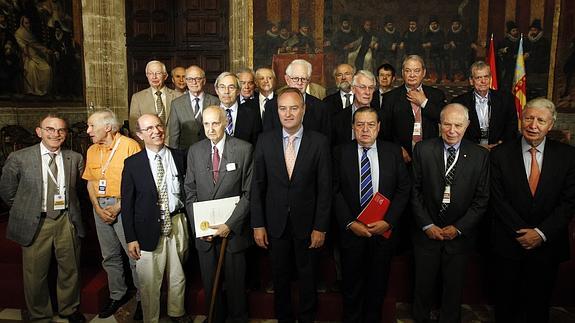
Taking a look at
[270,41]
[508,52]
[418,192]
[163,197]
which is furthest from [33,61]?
[508,52]

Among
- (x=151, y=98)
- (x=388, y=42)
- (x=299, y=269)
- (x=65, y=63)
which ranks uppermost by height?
(x=388, y=42)

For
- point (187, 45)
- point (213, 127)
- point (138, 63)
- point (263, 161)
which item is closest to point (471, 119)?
point (263, 161)

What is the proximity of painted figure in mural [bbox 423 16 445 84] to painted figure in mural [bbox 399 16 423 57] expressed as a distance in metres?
0.14

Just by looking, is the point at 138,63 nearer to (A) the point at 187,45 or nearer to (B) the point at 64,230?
(A) the point at 187,45

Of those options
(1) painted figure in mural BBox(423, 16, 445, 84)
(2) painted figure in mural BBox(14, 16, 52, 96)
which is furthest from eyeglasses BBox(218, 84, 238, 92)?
(1) painted figure in mural BBox(423, 16, 445, 84)

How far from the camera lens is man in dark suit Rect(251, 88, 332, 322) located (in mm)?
3328

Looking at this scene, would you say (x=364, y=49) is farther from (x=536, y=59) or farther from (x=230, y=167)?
(x=230, y=167)

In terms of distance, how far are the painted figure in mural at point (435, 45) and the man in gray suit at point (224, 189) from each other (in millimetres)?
6916

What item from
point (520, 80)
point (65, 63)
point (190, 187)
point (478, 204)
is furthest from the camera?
point (65, 63)

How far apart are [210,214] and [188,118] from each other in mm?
1634

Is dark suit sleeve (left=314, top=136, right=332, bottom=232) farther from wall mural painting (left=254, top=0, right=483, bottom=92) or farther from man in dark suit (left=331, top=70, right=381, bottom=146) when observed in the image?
wall mural painting (left=254, top=0, right=483, bottom=92)

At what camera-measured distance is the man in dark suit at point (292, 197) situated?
10.9 feet

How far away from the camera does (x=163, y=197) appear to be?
3.51m

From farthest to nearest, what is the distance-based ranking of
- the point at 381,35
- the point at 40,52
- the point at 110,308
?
the point at 381,35, the point at 40,52, the point at 110,308
